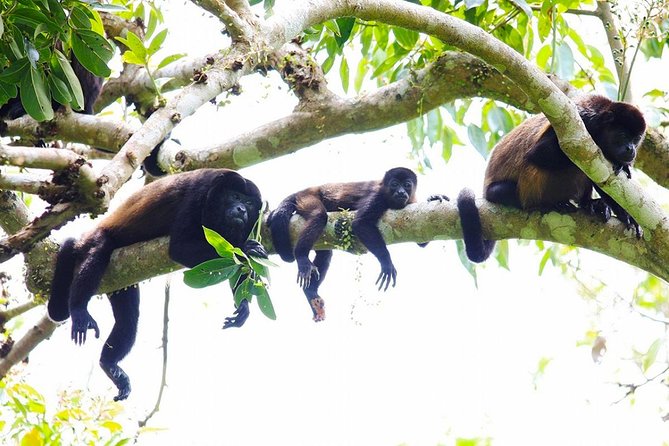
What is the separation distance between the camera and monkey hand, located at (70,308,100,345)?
5375mm

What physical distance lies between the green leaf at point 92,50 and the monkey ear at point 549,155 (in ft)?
9.51

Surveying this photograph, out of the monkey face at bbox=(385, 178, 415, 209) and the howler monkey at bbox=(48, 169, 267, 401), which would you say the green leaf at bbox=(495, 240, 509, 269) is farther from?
the howler monkey at bbox=(48, 169, 267, 401)

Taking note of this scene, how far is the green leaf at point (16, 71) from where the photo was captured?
356 cm

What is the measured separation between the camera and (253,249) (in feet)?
16.9

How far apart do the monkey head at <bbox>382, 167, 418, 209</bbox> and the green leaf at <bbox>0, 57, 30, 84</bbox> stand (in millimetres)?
3367

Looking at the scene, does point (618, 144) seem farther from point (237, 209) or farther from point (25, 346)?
point (25, 346)

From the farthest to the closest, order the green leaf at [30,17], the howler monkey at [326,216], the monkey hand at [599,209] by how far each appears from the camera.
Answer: the howler monkey at [326,216]
the monkey hand at [599,209]
the green leaf at [30,17]

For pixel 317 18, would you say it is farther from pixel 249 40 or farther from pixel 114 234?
pixel 114 234

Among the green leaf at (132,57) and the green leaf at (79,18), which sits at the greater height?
the green leaf at (79,18)

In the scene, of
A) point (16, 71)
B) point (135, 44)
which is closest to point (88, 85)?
point (135, 44)

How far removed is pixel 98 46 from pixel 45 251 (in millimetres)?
2123

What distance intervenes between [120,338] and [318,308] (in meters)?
1.55

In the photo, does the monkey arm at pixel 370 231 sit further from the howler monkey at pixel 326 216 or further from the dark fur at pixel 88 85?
the dark fur at pixel 88 85

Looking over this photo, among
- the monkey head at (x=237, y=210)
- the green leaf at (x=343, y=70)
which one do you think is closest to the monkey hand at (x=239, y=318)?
the monkey head at (x=237, y=210)
